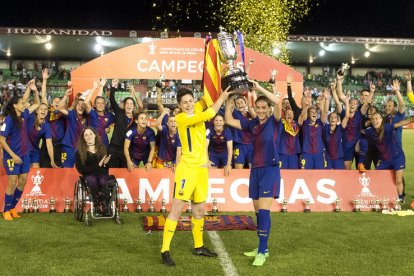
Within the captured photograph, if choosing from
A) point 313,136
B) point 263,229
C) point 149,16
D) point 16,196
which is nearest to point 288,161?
point 313,136

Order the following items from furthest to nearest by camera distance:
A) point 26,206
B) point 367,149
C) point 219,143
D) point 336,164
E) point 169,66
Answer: point 169,66 < point 367,149 < point 336,164 < point 219,143 < point 26,206

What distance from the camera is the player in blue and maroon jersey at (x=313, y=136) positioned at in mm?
9438

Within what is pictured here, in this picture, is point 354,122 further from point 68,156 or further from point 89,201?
point 68,156

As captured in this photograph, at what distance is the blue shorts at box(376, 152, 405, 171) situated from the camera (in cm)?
911

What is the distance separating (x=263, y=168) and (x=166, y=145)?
11.9 feet

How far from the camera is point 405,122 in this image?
881 cm

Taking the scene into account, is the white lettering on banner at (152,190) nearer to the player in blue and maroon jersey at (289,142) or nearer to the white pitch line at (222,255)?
the white pitch line at (222,255)

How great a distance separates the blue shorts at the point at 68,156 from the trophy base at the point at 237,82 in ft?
16.7

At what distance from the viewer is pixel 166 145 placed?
9.31 m

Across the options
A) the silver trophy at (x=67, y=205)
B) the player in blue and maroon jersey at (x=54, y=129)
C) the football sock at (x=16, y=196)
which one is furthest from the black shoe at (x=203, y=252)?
the player in blue and maroon jersey at (x=54, y=129)

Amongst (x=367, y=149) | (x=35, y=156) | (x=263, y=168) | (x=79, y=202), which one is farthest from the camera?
(x=367, y=149)

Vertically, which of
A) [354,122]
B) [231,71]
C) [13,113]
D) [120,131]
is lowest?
[120,131]

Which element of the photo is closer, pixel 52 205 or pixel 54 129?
pixel 52 205

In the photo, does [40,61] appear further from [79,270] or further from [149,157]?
[79,270]
